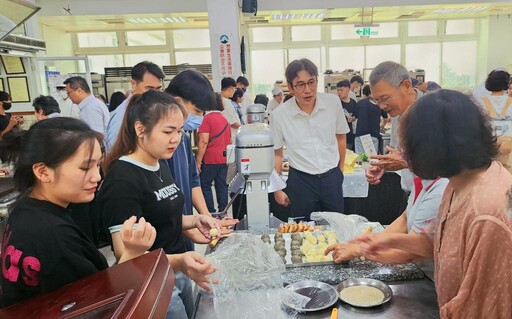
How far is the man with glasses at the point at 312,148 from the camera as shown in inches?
97.5

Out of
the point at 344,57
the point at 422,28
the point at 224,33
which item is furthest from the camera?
the point at 344,57

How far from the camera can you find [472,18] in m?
10.0

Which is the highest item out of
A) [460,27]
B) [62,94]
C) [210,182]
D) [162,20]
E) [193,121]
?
[162,20]

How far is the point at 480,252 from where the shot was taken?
2.79 feet

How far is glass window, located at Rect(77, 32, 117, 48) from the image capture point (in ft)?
31.7

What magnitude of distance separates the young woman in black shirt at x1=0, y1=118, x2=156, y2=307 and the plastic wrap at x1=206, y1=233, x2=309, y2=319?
13.8 inches

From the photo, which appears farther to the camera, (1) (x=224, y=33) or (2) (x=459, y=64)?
(2) (x=459, y=64)

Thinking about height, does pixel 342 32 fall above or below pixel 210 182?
above

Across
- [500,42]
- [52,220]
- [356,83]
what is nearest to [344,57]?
[356,83]

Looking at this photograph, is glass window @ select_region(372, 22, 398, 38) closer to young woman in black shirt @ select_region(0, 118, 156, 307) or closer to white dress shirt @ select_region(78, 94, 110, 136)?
white dress shirt @ select_region(78, 94, 110, 136)

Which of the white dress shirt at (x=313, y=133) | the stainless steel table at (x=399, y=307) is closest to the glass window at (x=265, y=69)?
the white dress shirt at (x=313, y=133)

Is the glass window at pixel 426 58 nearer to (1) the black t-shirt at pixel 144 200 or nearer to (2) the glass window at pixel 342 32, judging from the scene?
(2) the glass window at pixel 342 32

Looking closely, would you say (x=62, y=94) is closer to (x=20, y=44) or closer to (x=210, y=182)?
(x=20, y=44)

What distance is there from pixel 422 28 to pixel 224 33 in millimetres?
6799
